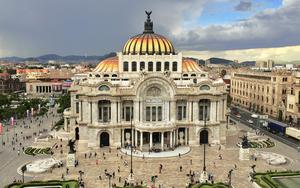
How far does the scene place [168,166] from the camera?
223 feet

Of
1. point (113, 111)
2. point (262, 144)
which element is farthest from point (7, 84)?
point (262, 144)

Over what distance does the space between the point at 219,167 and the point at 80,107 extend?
33074mm

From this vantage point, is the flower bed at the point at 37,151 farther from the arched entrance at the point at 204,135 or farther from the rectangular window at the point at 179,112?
the arched entrance at the point at 204,135

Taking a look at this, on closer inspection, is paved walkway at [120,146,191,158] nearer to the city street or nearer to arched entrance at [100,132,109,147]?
arched entrance at [100,132,109,147]

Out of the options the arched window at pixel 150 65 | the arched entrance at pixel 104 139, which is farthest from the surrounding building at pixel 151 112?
the arched window at pixel 150 65

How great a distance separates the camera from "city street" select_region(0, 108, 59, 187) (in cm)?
6406

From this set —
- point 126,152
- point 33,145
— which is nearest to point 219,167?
point 126,152

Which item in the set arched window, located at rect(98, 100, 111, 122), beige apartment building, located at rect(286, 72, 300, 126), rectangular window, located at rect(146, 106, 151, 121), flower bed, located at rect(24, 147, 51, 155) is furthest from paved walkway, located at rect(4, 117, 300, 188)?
beige apartment building, located at rect(286, 72, 300, 126)

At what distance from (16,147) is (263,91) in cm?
8640

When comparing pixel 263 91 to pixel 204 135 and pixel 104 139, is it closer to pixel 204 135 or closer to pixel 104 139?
pixel 204 135

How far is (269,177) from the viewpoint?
194 feet

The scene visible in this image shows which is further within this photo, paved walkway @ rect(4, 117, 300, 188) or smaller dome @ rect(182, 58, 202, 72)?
smaller dome @ rect(182, 58, 202, 72)

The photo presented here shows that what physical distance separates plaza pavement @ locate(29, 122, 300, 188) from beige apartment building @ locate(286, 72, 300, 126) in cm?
3202

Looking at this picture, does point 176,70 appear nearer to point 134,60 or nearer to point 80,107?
point 134,60
